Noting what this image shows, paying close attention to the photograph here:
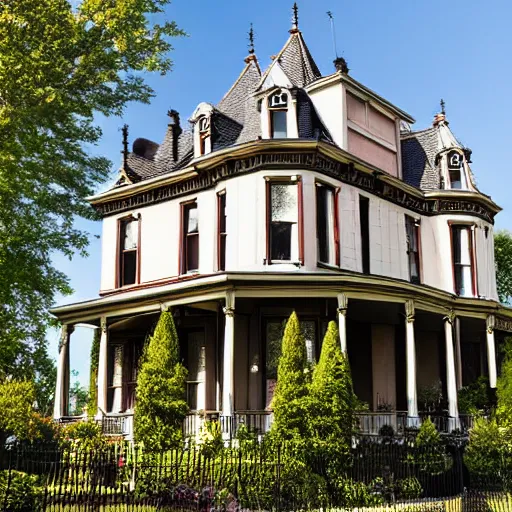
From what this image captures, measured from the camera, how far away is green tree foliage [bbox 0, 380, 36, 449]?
18406mm

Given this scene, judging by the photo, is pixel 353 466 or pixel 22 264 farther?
pixel 22 264

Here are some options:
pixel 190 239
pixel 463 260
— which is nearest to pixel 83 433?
pixel 190 239

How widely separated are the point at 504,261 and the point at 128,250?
26.7m

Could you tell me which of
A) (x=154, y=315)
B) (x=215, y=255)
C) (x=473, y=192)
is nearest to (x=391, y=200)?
(x=473, y=192)

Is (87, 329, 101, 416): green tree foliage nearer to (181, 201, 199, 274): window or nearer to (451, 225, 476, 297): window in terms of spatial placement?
(181, 201, 199, 274): window

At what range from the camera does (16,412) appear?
18844 mm

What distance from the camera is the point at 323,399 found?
15.6m

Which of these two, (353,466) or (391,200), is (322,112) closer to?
(391,200)

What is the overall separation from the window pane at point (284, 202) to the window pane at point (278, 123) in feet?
5.36

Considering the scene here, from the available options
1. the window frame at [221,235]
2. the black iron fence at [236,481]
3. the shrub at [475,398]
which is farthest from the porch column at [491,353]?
the window frame at [221,235]

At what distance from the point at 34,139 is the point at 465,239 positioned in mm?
14432

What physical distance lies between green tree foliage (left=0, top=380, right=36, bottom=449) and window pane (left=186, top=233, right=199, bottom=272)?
588cm

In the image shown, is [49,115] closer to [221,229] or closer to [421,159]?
[221,229]

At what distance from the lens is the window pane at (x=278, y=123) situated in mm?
21500
